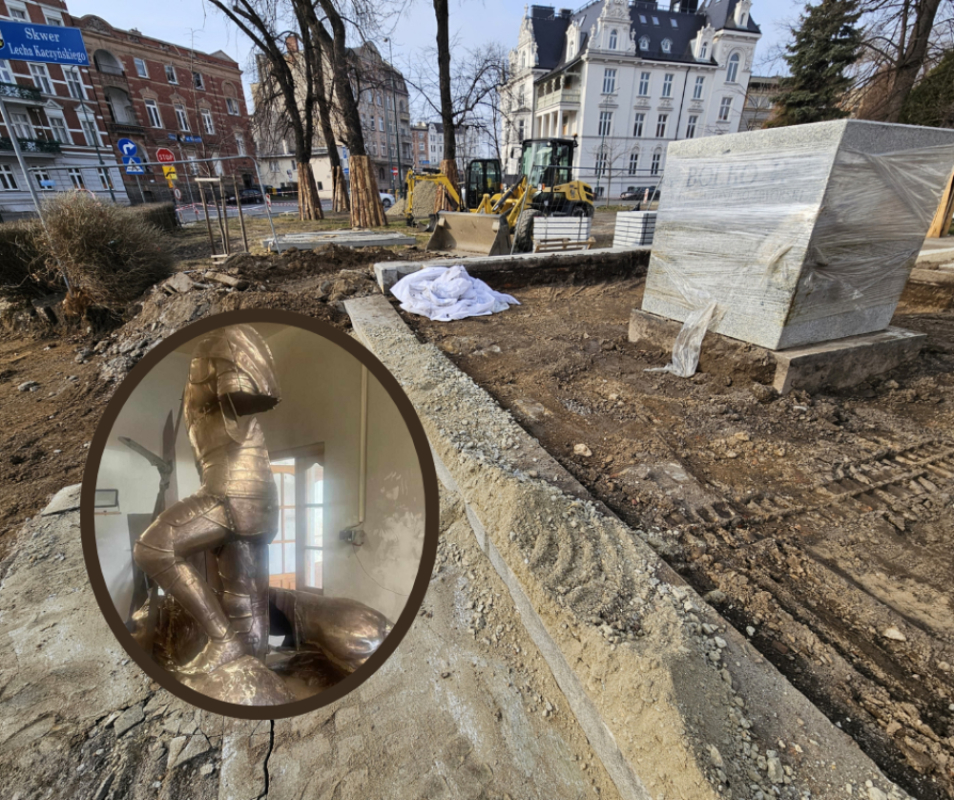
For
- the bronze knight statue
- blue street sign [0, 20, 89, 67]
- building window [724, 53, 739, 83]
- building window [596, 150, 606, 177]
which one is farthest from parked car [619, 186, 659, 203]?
the bronze knight statue

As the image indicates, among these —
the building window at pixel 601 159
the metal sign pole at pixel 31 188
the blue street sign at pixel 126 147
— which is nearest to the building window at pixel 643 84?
the building window at pixel 601 159

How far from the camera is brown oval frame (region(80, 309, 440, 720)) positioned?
0.82m

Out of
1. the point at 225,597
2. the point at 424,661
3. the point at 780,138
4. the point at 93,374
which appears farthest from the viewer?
the point at 93,374

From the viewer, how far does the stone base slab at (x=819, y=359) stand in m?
3.47

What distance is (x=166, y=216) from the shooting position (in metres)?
13.9

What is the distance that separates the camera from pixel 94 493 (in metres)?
0.83

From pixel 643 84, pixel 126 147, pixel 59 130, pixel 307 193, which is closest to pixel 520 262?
pixel 126 147

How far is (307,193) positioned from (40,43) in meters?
12.3

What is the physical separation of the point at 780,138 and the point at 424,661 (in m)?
3.98

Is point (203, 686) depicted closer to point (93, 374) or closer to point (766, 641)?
point (766, 641)

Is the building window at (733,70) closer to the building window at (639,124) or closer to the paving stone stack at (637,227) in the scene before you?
the building window at (639,124)

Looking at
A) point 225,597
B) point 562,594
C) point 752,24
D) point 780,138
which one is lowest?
point 562,594

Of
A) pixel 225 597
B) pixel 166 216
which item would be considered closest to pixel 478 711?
pixel 225 597

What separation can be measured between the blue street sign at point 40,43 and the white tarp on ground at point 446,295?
457 cm
